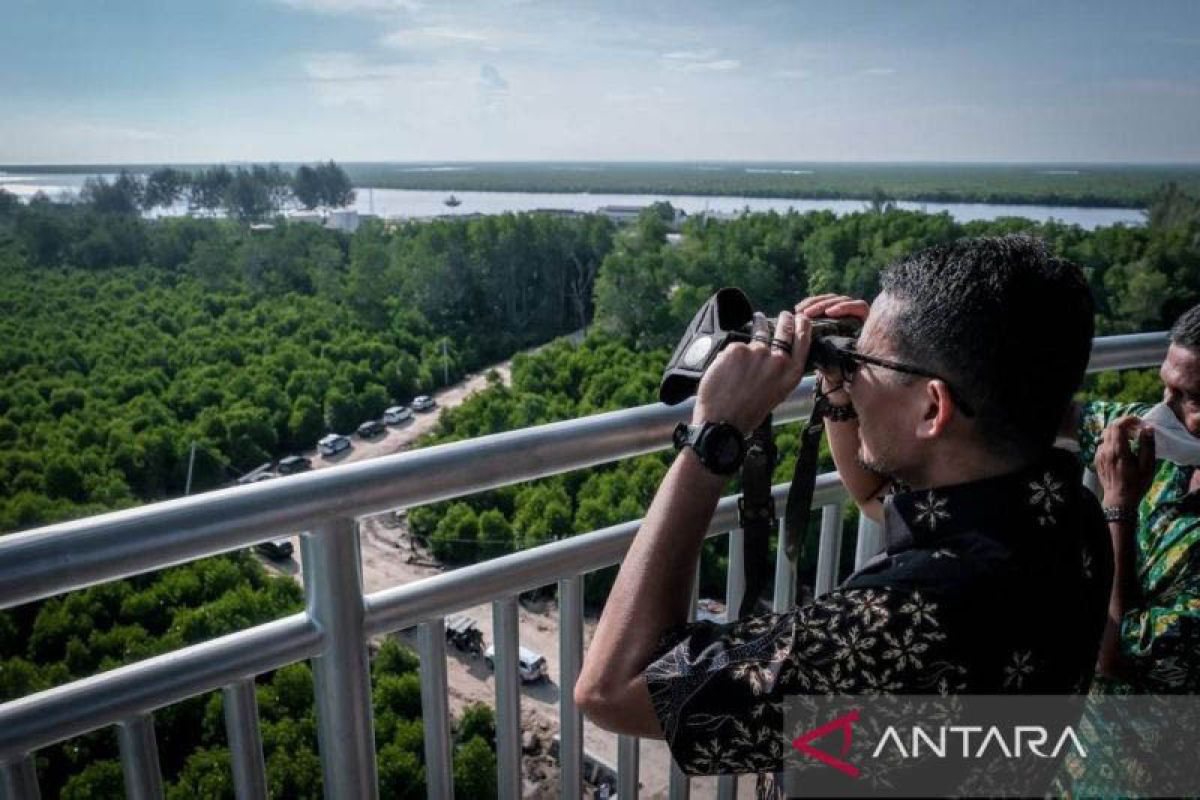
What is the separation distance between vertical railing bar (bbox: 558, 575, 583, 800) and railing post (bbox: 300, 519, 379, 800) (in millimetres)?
323

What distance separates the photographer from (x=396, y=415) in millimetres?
39906

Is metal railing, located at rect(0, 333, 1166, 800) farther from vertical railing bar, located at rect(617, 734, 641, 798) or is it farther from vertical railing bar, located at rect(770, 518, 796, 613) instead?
vertical railing bar, located at rect(770, 518, 796, 613)

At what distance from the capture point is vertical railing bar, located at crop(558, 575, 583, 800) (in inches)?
53.6

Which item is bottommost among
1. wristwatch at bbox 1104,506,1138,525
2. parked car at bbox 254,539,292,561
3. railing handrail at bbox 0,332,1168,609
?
parked car at bbox 254,539,292,561

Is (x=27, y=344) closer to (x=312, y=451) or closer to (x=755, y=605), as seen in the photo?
(x=312, y=451)

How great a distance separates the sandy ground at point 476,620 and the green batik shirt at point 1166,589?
883 millimetres

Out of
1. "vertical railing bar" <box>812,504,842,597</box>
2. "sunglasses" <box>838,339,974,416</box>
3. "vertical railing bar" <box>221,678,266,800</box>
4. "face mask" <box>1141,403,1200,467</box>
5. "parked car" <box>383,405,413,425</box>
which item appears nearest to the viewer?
"sunglasses" <box>838,339,974,416</box>

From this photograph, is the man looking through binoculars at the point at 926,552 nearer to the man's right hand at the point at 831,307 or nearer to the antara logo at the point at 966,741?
the antara logo at the point at 966,741

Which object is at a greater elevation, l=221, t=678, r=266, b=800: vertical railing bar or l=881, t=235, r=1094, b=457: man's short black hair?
l=881, t=235, r=1094, b=457: man's short black hair

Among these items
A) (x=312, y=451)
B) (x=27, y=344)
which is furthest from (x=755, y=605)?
(x=27, y=344)

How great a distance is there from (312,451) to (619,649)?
37.9 m

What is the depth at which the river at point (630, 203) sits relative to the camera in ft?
87.2

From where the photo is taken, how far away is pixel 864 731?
0.90 meters

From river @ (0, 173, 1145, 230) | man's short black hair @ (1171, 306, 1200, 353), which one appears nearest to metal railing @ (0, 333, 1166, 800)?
man's short black hair @ (1171, 306, 1200, 353)
